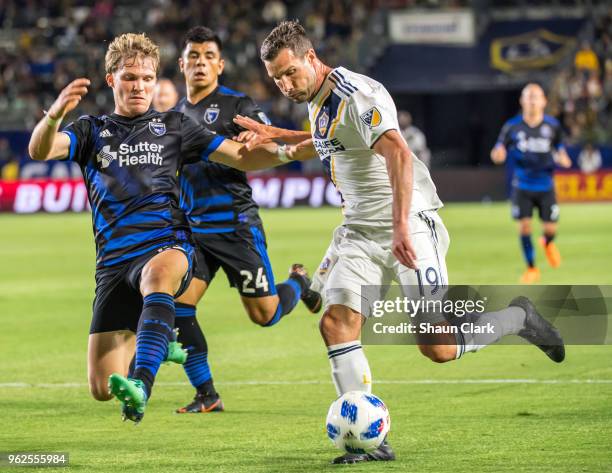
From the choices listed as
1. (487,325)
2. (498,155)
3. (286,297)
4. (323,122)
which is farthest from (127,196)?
(498,155)

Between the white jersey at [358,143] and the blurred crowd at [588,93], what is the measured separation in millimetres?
25005

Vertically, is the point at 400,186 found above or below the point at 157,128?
below

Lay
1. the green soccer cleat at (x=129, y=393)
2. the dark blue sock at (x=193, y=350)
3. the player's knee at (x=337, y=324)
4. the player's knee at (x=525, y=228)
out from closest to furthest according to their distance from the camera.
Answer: the green soccer cleat at (x=129, y=393), the player's knee at (x=337, y=324), the dark blue sock at (x=193, y=350), the player's knee at (x=525, y=228)

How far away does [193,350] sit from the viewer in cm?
835

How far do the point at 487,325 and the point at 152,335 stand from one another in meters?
2.07

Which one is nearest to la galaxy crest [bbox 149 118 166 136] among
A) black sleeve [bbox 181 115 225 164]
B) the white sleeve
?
black sleeve [bbox 181 115 225 164]

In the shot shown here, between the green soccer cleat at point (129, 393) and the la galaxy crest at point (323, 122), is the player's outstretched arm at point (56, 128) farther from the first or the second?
the green soccer cleat at point (129, 393)

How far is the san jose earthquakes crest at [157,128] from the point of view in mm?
7234

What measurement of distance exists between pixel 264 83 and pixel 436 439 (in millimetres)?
29900

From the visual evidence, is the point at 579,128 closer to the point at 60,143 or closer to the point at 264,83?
the point at 264,83

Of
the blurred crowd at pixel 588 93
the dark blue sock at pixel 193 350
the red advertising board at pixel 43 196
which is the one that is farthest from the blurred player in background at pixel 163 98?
the blurred crowd at pixel 588 93

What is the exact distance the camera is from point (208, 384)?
8.27m

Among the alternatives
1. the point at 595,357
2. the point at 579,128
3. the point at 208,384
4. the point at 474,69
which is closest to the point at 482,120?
the point at 474,69

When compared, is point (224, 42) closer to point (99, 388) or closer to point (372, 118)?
point (99, 388)
